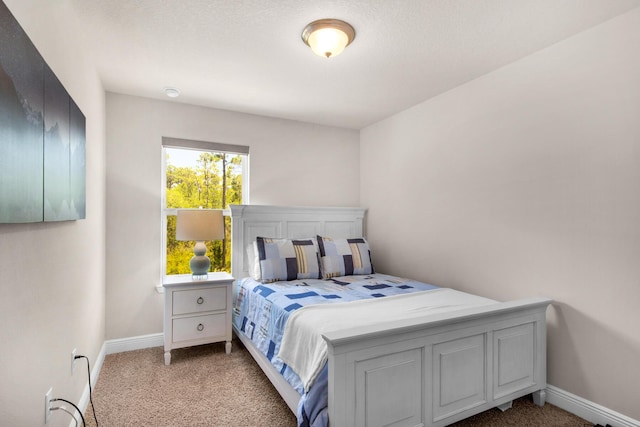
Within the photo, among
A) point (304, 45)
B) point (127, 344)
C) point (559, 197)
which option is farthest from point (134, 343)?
point (559, 197)

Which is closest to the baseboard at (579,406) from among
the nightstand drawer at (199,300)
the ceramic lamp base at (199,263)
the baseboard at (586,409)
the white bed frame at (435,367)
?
the baseboard at (586,409)

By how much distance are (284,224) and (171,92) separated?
1.69 meters

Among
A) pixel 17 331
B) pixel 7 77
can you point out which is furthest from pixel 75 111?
pixel 17 331

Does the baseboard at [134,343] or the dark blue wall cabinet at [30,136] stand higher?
the dark blue wall cabinet at [30,136]

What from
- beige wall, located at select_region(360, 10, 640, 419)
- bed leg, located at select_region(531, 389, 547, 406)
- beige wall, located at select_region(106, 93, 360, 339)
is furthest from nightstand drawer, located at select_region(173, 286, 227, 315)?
bed leg, located at select_region(531, 389, 547, 406)

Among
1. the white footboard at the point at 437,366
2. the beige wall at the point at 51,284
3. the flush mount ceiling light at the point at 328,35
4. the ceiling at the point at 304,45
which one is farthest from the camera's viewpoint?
the flush mount ceiling light at the point at 328,35

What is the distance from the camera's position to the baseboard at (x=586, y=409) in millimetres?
1918

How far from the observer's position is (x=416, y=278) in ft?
11.1

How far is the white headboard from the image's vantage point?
345 cm

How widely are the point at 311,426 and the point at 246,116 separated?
9.95ft

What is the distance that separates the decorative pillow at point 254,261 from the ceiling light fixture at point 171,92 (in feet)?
5.11

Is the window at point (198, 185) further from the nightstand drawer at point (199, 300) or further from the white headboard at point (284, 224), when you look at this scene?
the nightstand drawer at point (199, 300)

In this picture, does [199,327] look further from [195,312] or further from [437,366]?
[437,366]

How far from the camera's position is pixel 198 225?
3.02 meters
